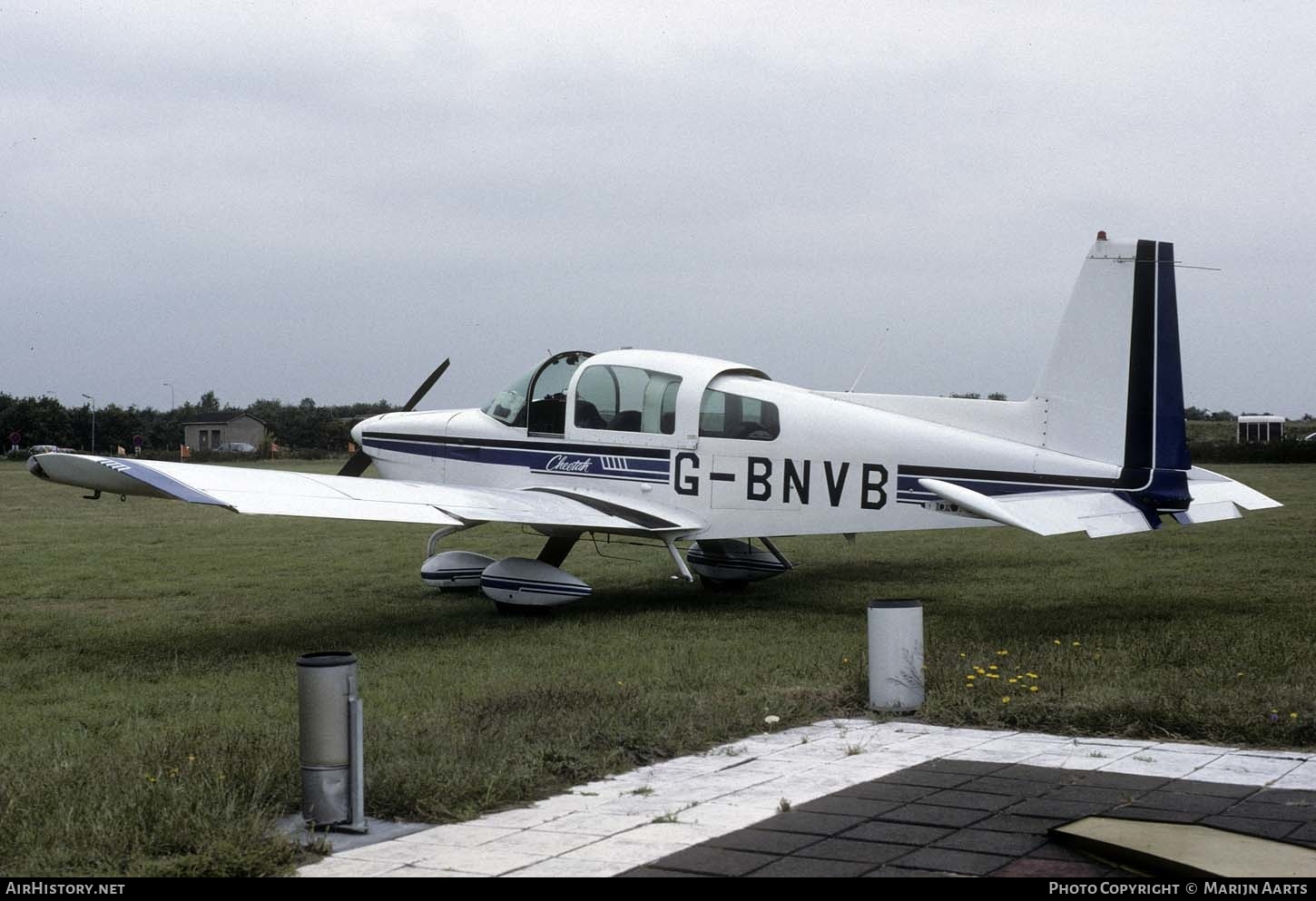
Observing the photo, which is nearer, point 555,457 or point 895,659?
point 895,659

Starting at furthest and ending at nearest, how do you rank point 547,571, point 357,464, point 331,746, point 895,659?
point 357,464
point 547,571
point 895,659
point 331,746

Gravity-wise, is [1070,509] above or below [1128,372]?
below

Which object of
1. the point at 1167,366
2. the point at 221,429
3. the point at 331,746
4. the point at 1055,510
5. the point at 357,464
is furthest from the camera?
the point at 221,429

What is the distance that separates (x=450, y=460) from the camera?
13438 millimetres

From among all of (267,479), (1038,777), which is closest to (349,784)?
(1038,777)

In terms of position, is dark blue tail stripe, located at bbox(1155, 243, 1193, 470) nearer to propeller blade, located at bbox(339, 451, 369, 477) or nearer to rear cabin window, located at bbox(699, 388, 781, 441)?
rear cabin window, located at bbox(699, 388, 781, 441)

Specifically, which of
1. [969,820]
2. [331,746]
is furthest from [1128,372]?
[331,746]

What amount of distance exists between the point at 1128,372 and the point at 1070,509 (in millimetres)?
1455

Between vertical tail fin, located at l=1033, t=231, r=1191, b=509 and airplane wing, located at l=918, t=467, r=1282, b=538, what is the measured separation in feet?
1.20

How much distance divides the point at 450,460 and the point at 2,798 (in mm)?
8803

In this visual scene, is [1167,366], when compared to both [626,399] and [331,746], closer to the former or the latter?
[626,399]

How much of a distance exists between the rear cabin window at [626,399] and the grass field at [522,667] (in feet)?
6.00

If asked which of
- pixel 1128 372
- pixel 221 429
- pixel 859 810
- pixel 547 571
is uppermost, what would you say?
pixel 221 429

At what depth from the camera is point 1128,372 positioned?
10.6 meters
